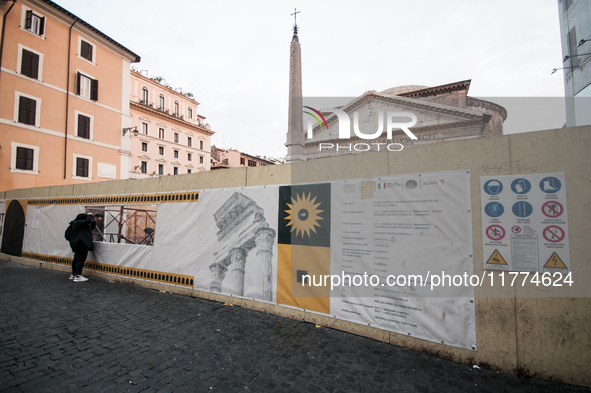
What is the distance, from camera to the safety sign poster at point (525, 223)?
2.82 metres

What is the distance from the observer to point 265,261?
15.3ft

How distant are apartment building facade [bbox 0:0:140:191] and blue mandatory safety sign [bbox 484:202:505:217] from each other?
21.0m

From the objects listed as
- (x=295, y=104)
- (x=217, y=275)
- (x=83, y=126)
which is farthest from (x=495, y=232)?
(x=83, y=126)

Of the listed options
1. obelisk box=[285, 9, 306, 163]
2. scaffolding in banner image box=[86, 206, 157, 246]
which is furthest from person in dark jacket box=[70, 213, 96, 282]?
obelisk box=[285, 9, 306, 163]

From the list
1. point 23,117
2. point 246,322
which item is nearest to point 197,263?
point 246,322

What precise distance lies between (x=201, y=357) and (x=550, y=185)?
424 centimetres

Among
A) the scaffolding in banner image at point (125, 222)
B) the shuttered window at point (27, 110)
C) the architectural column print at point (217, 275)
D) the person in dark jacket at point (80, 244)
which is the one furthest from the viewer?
the shuttered window at point (27, 110)

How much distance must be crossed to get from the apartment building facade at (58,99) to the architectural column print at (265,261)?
703 inches

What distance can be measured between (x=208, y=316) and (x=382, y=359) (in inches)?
107

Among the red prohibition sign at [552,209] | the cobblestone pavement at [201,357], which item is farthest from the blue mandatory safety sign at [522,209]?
the cobblestone pavement at [201,357]

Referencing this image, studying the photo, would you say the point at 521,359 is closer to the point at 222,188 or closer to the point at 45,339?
the point at 222,188

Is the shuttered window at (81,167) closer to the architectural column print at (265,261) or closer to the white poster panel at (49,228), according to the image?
the white poster panel at (49,228)

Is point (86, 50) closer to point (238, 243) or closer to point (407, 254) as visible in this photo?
point (238, 243)

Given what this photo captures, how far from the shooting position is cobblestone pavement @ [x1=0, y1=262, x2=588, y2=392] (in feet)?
8.63
